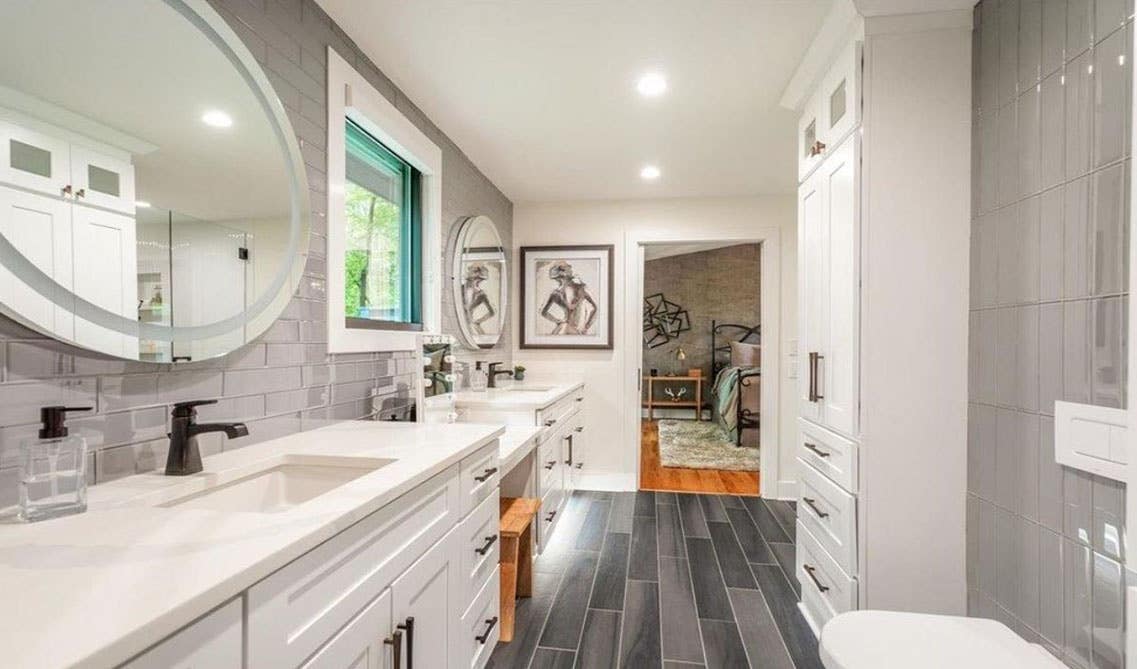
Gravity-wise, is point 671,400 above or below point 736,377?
below

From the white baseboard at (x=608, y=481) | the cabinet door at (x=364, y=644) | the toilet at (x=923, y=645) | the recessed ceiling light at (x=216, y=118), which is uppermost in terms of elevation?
the recessed ceiling light at (x=216, y=118)

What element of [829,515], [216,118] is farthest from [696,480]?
[216,118]

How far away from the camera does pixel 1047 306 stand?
1.25 meters

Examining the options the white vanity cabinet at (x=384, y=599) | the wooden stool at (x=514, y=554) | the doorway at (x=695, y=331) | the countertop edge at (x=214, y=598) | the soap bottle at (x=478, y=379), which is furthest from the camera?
the doorway at (x=695, y=331)

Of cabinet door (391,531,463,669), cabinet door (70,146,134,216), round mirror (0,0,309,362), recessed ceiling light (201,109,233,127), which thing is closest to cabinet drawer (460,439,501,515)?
cabinet door (391,531,463,669)

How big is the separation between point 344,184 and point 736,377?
14.9 ft

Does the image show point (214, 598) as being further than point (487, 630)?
No

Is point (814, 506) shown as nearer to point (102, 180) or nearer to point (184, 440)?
point (184, 440)

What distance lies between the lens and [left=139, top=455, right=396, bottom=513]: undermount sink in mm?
1158

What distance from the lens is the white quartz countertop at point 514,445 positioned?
73.6 inches

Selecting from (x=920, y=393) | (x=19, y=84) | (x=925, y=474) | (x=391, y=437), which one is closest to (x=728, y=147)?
(x=920, y=393)

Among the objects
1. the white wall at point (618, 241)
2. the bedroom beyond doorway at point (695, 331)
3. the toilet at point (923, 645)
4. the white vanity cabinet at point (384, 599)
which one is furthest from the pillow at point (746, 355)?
the white vanity cabinet at point (384, 599)

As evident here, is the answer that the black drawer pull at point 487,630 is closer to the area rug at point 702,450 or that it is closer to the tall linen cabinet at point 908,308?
the tall linen cabinet at point 908,308

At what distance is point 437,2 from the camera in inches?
66.4
